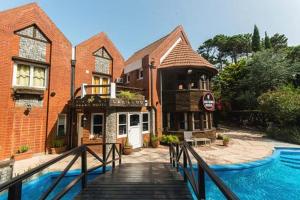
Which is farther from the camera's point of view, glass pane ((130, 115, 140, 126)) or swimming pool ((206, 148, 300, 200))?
glass pane ((130, 115, 140, 126))

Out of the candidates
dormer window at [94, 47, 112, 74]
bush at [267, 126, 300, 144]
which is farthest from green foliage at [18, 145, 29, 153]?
bush at [267, 126, 300, 144]

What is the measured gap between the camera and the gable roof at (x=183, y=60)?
1440 cm

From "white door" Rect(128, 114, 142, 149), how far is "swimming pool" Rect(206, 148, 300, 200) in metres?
6.00

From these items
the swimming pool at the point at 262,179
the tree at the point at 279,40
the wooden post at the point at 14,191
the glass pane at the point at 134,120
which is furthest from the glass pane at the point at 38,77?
the tree at the point at 279,40

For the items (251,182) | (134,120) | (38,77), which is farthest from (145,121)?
(251,182)

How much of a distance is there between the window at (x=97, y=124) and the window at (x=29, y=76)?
12.9 feet

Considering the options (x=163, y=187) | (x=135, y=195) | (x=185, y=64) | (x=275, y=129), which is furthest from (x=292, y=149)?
(x=135, y=195)

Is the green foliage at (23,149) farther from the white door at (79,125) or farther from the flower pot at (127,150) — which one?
the flower pot at (127,150)

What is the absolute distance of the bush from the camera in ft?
53.3

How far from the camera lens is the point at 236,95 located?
2688 centimetres

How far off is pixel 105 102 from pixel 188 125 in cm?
714

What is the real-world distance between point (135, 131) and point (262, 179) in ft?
26.6

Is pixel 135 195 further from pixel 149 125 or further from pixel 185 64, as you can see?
pixel 185 64

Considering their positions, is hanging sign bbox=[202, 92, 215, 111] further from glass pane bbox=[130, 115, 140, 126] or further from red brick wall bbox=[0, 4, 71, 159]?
red brick wall bbox=[0, 4, 71, 159]
